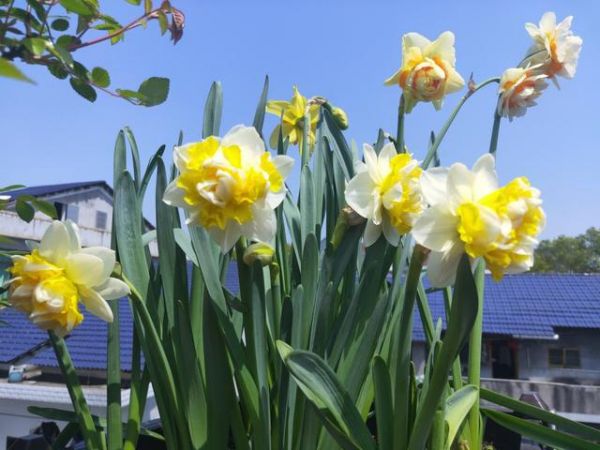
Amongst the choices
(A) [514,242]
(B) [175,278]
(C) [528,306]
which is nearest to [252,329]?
(B) [175,278]

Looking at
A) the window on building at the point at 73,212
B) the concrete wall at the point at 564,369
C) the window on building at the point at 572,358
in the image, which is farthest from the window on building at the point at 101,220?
the window on building at the point at 572,358

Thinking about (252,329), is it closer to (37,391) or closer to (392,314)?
(392,314)

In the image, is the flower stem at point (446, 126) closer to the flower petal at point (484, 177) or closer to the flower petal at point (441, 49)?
the flower petal at point (441, 49)

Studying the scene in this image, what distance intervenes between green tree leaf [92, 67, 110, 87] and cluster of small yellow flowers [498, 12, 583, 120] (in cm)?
52

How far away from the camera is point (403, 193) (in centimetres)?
46

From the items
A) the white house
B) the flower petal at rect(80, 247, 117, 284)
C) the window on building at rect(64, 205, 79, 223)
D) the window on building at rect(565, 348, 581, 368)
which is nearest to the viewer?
the flower petal at rect(80, 247, 117, 284)

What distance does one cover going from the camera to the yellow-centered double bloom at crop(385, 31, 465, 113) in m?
0.64

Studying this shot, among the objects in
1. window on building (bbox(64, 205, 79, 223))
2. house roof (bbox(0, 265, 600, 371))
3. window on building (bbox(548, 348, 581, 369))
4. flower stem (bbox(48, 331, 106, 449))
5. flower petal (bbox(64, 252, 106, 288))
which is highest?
window on building (bbox(64, 205, 79, 223))

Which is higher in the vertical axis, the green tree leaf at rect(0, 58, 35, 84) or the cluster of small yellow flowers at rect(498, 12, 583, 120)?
the cluster of small yellow flowers at rect(498, 12, 583, 120)

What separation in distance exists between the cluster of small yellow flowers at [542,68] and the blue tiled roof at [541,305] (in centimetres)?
693

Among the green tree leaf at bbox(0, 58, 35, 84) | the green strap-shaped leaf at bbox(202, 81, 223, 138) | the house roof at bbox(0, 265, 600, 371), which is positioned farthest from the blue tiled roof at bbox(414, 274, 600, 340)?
the green tree leaf at bbox(0, 58, 35, 84)

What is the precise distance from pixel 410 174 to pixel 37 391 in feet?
12.4

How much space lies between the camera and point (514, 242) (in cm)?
36

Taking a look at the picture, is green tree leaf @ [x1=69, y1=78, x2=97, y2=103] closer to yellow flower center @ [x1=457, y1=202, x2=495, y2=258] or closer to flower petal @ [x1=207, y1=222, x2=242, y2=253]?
flower petal @ [x1=207, y1=222, x2=242, y2=253]
